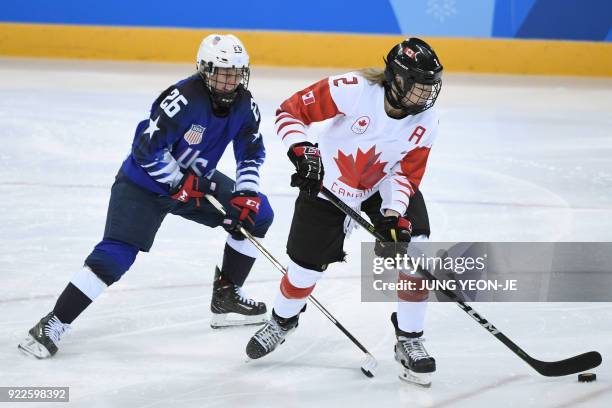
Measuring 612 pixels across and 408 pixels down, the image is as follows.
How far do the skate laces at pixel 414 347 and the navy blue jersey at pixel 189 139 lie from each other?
0.68 meters

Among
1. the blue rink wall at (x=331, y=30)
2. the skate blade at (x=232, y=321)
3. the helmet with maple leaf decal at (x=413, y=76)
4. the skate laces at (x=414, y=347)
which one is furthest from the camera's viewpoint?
the blue rink wall at (x=331, y=30)

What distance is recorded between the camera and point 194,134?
303cm

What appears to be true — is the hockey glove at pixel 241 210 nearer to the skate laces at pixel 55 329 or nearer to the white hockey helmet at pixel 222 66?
the white hockey helmet at pixel 222 66

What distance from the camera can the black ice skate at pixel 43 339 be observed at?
288cm

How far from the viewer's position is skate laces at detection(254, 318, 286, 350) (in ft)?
9.55

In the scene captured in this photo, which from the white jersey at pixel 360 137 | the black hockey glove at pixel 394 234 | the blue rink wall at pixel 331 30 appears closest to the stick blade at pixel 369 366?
the black hockey glove at pixel 394 234

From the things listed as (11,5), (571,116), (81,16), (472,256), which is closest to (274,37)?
(81,16)

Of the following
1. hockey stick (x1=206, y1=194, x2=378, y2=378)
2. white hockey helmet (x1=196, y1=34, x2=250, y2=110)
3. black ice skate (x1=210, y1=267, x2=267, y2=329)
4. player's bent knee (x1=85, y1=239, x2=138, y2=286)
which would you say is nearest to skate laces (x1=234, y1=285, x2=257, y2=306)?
black ice skate (x1=210, y1=267, x2=267, y2=329)

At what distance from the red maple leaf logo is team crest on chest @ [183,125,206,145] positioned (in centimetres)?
44

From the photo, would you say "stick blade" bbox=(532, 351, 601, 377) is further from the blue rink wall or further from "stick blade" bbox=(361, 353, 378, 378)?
the blue rink wall

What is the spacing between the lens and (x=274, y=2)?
9.41 metres

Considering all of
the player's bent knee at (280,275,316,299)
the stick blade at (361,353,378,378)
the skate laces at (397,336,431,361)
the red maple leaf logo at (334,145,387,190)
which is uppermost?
the red maple leaf logo at (334,145,387,190)

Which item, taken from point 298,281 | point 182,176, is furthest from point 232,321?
point 182,176

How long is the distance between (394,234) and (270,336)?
0.50m
